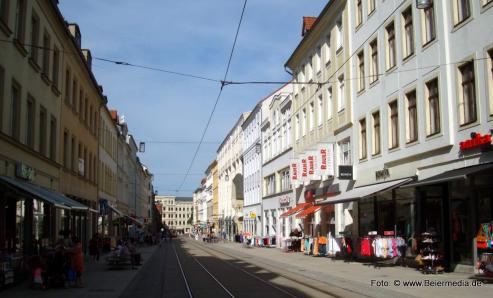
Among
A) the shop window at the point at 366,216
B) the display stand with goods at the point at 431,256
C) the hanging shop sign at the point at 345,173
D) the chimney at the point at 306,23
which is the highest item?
the chimney at the point at 306,23

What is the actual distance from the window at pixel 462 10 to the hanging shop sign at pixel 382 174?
797cm

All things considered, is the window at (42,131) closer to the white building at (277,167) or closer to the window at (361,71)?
the window at (361,71)

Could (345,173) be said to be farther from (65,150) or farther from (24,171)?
(24,171)

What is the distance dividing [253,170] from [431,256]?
46.3 m

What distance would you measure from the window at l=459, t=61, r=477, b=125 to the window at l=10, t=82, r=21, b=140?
49.3 ft

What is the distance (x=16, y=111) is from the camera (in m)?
19.8

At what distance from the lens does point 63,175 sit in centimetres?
2872

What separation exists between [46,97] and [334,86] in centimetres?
1617

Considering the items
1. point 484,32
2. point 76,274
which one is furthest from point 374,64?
point 76,274

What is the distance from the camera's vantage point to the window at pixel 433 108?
20639 mm

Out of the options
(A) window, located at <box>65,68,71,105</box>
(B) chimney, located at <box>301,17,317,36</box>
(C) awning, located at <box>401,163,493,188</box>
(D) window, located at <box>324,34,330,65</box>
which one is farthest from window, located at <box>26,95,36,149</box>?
(B) chimney, located at <box>301,17,317,36</box>

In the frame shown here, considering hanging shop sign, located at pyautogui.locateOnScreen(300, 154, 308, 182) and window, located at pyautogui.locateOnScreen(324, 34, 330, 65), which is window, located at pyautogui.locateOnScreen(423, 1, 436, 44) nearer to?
window, located at pyautogui.locateOnScreen(324, 34, 330, 65)

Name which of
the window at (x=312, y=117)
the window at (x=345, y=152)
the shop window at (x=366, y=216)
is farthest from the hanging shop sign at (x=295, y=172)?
the shop window at (x=366, y=216)

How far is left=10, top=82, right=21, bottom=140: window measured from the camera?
64.1ft
